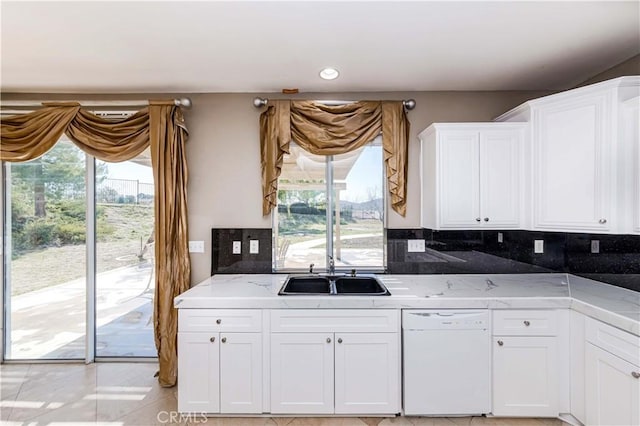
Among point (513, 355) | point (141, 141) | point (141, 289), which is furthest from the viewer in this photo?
point (141, 289)

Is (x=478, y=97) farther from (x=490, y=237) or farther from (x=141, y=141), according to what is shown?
(x=141, y=141)

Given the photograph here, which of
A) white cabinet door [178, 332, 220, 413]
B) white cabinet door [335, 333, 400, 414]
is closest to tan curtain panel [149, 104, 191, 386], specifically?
white cabinet door [178, 332, 220, 413]

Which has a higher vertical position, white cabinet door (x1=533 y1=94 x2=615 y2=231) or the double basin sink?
white cabinet door (x1=533 y1=94 x2=615 y2=231)

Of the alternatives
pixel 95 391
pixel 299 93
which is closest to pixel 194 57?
pixel 299 93

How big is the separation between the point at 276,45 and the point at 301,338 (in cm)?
190

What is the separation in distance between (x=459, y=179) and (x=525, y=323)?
1065 mm

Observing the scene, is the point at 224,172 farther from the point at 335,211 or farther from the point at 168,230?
the point at 335,211

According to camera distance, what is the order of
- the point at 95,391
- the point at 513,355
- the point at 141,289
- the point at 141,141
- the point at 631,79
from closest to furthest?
1. the point at 631,79
2. the point at 513,355
3. the point at 95,391
4. the point at 141,141
5. the point at 141,289

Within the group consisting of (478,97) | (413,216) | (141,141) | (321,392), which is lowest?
(321,392)

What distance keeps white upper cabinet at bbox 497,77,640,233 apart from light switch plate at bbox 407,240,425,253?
816mm

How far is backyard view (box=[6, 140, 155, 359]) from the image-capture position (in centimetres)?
266

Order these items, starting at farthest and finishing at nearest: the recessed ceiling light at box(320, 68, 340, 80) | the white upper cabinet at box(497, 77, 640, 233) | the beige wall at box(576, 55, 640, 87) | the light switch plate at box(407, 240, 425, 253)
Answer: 1. the light switch plate at box(407, 240, 425, 253)
2. the recessed ceiling light at box(320, 68, 340, 80)
3. the beige wall at box(576, 55, 640, 87)
4. the white upper cabinet at box(497, 77, 640, 233)

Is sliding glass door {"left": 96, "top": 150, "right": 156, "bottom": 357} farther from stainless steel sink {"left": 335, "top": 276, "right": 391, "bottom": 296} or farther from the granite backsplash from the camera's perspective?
stainless steel sink {"left": 335, "top": 276, "right": 391, "bottom": 296}

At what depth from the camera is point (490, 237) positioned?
2516 mm
